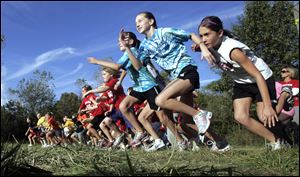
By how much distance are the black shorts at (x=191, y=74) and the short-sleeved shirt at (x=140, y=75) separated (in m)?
1.48

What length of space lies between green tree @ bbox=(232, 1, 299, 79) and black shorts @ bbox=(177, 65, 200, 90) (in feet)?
45.3

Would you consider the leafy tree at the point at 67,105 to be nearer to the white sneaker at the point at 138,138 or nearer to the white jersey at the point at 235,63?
the white sneaker at the point at 138,138

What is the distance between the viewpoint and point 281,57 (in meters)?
18.9

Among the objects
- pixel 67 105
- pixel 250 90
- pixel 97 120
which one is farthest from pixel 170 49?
pixel 67 105

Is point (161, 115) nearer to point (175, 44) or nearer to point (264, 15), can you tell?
point (175, 44)

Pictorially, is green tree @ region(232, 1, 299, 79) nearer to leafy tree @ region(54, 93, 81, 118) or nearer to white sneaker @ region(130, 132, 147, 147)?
white sneaker @ region(130, 132, 147, 147)

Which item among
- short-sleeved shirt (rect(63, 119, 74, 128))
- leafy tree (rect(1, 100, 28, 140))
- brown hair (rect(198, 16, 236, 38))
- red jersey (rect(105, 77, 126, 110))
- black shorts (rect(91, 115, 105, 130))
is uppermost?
brown hair (rect(198, 16, 236, 38))

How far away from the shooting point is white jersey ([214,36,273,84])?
464 cm

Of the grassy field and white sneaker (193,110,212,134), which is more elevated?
the grassy field

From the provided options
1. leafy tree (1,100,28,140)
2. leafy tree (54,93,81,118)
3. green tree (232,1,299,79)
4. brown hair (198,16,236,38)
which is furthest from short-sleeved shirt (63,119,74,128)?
leafy tree (54,93,81,118)

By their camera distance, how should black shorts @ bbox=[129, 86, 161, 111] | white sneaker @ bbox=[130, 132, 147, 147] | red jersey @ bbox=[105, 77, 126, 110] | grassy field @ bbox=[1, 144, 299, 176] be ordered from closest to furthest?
grassy field @ bbox=[1, 144, 299, 176] → black shorts @ bbox=[129, 86, 161, 111] → white sneaker @ bbox=[130, 132, 147, 147] → red jersey @ bbox=[105, 77, 126, 110]

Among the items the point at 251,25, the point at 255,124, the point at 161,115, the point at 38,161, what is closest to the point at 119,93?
the point at 161,115

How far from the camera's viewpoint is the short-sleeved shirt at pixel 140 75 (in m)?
6.64

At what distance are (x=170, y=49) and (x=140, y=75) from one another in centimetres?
127
